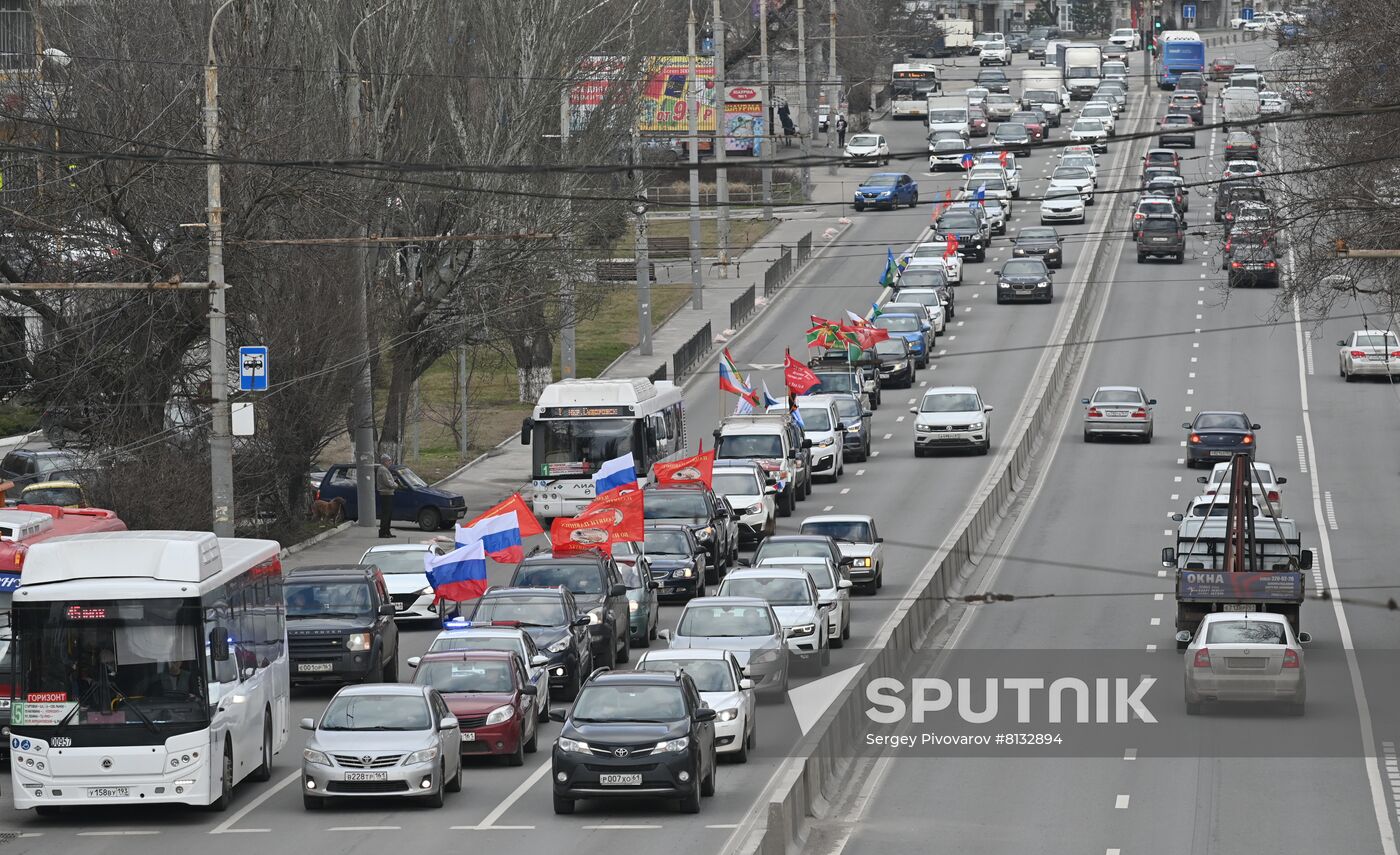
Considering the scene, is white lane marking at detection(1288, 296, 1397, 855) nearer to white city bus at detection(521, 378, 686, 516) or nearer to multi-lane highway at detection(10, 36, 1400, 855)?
multi-lane highway at detection(10, 36, 1400, 855)

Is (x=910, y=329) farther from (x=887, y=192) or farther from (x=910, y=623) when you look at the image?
(x=910, y=623)

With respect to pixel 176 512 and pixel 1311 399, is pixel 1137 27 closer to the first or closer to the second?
pixel 1311 399

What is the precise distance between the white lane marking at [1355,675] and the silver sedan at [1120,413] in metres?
3.93

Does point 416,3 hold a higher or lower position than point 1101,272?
higher

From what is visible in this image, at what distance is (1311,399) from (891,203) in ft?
110

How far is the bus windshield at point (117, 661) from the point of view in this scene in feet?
69.4

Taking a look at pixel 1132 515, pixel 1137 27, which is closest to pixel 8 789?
pixel 1132 515

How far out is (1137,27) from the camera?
176 meters

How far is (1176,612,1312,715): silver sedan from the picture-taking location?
27.1m

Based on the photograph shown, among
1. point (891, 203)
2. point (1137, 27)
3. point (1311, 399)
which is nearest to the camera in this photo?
point (1311, 399)

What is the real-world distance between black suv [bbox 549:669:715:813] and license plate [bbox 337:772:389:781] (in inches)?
66.0

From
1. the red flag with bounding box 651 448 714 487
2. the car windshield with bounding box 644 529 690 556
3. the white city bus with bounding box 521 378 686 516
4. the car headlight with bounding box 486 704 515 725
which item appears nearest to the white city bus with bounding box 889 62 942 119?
the white city bus with bounding box 521 378 686 516

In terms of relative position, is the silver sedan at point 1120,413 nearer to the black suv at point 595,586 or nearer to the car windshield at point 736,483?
the car windshield at point 736,483

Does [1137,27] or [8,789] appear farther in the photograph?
[1137,27]
